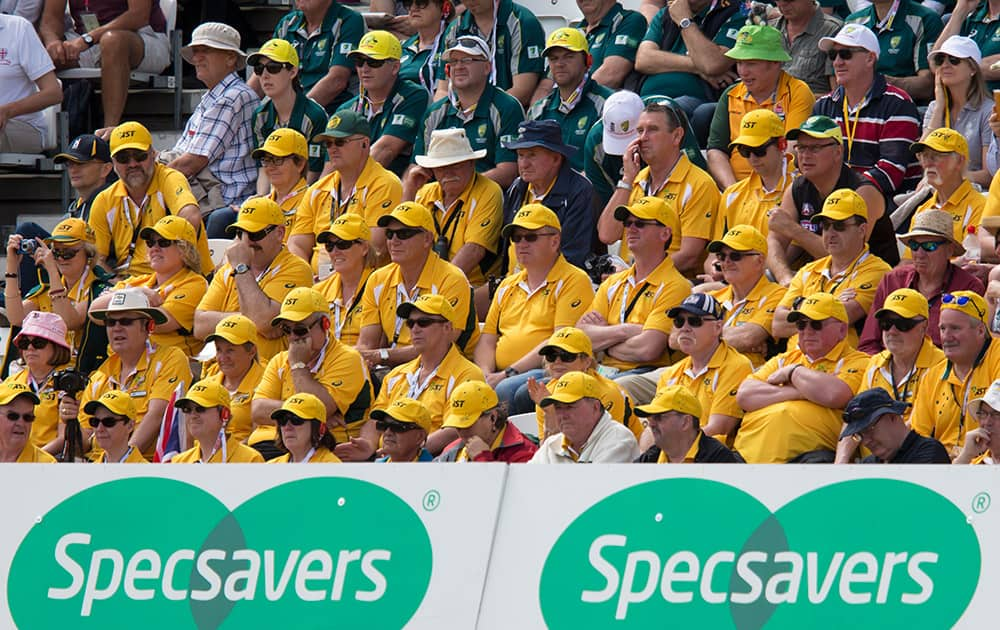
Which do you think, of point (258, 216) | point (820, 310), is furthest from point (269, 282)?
point (820, 310)

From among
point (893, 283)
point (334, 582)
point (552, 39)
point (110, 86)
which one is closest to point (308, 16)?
point (110, 86)

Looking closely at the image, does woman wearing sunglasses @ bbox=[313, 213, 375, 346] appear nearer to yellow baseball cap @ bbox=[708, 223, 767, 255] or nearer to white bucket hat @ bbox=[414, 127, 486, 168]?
white bucket hat @ bbox=[414, 127, 486, 168]

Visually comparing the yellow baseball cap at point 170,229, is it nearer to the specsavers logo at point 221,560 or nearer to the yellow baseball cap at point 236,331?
the yellow baseball cap at point 236,331

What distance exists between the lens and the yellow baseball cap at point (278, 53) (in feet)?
39.7

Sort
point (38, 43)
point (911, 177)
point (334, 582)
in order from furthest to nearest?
point (38, 43), point (911, 177), point (334, 582)

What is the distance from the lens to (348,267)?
33.6ft

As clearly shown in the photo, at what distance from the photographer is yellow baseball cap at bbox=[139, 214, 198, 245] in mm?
10656

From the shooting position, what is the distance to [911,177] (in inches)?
399

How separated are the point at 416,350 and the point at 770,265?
190cm

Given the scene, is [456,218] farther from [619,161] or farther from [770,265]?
[770,265]

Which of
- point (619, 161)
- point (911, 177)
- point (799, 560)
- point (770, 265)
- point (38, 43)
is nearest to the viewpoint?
point (799, 560)

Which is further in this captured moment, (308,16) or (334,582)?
(308,16)

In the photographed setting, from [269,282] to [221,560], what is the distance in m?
4.98

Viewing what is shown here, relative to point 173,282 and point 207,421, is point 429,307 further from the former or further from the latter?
point 173,282
